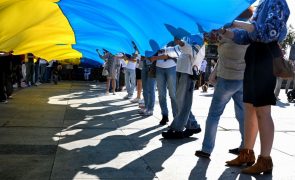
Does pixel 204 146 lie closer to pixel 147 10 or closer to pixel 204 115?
pixel 147 10

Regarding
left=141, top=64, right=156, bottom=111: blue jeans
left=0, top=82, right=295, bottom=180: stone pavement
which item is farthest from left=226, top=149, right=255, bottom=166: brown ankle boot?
left=141, top=64, right=156, bottom=111: blue jeans

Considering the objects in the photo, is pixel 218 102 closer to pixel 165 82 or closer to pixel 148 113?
pixel 165 82

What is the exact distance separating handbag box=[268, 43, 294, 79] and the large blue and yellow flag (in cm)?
54

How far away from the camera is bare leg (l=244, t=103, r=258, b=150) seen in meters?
4.77

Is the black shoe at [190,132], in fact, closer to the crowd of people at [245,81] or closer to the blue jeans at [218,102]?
the crowd of people at [245,81]

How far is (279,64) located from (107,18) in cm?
437

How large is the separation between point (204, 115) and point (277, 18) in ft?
19.4

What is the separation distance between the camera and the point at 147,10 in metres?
5.40

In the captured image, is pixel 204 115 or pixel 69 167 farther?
pixel 204 115

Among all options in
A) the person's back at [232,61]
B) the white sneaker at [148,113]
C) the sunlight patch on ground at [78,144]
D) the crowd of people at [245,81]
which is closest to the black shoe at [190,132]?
the crowd of people at [245,81]

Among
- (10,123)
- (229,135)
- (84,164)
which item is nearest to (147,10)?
(84,164)

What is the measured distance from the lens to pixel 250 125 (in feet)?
15.8

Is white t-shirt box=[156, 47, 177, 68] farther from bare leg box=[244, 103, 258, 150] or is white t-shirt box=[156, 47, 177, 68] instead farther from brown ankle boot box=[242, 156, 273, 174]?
brown ankle boot box=[242, 156, 273, 174]

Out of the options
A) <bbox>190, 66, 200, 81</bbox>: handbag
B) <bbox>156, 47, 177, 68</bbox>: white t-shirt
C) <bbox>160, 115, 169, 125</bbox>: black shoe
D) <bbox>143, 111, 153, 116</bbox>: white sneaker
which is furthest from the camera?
<bbox>143, 111, 153, 116</bbox>: white sneaker
